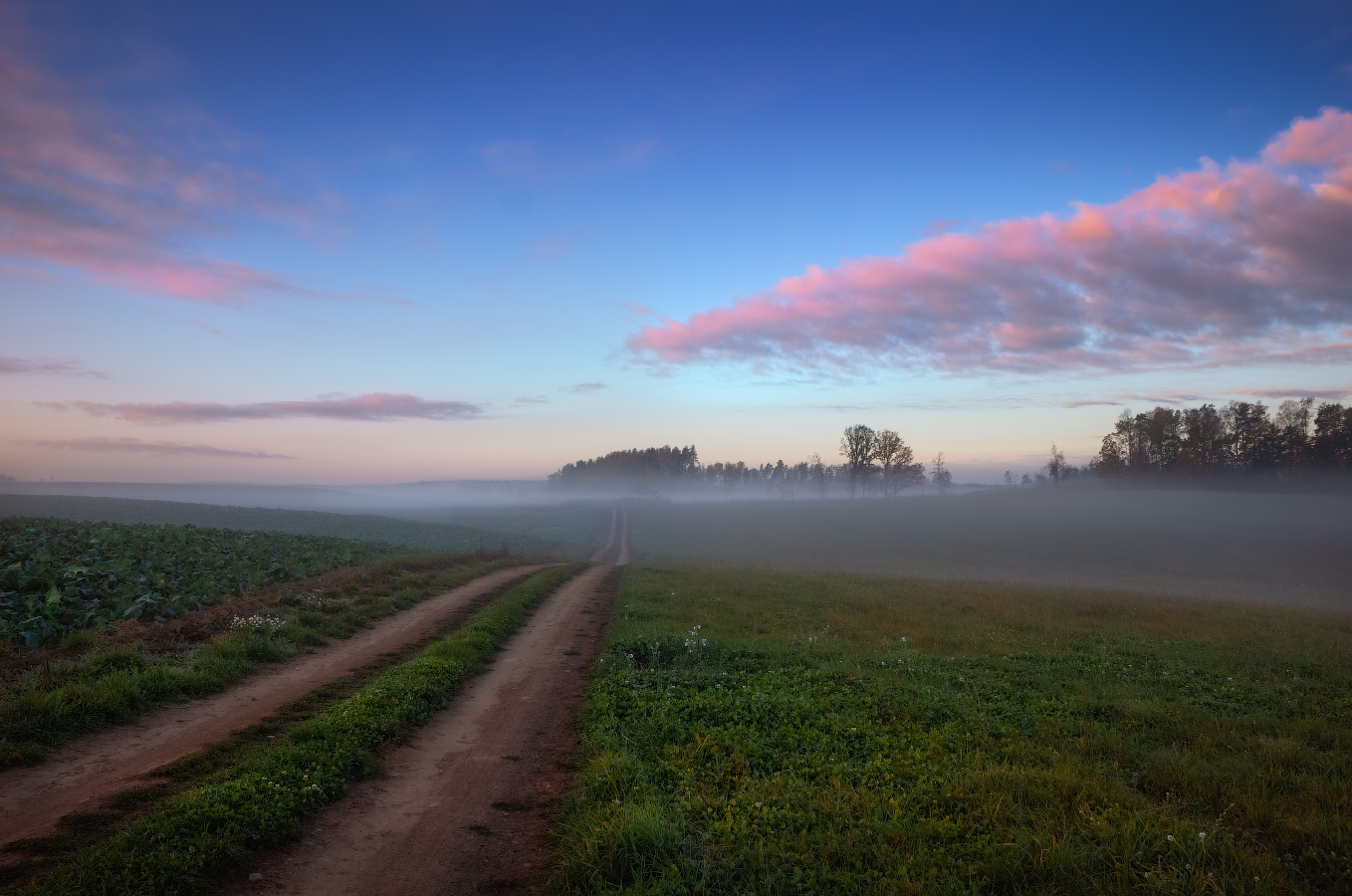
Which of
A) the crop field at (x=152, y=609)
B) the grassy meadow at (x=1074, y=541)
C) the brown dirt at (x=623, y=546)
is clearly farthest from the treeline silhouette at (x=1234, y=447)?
the crop field at (x=152, y=609)

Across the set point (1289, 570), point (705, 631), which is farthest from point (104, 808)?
point (1289, 570)

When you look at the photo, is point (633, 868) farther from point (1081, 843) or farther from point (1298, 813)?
point (1298, 813)

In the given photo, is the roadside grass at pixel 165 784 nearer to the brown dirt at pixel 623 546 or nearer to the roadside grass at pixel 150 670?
the roadside grass at pixel 150 670

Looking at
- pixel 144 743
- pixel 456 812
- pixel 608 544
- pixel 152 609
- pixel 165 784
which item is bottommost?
pixel 608 544

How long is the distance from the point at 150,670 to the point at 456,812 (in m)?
8.17

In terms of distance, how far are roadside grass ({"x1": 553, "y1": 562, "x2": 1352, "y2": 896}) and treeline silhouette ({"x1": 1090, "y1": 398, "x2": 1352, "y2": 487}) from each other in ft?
335

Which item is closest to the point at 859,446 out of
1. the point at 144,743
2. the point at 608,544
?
the point at 608,544

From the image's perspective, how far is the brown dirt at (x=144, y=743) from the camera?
6938 mm

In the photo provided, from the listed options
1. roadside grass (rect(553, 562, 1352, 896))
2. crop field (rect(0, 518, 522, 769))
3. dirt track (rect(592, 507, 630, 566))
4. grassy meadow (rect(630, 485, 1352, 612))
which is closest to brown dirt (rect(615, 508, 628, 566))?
dirt track (rect(592, 507, 630, 566))

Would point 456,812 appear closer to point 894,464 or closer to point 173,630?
point 173,630

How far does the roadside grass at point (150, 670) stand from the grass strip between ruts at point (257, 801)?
317 centimetres

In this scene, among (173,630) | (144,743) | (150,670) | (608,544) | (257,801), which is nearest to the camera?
(257,801)

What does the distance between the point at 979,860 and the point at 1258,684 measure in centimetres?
1182

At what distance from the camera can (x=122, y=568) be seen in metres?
18.6
